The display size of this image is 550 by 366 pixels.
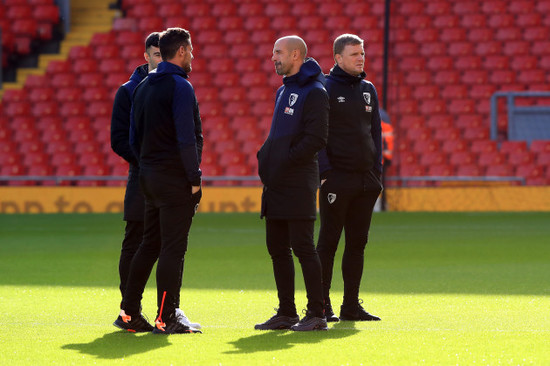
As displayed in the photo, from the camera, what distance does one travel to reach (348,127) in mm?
7137

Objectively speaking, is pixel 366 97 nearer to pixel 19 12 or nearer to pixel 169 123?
pixel 169 123

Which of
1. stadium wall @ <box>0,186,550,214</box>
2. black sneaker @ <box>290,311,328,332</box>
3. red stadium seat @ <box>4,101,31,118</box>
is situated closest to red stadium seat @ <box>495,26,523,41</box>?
stadium wall @ <box>0,186,550,214</box>

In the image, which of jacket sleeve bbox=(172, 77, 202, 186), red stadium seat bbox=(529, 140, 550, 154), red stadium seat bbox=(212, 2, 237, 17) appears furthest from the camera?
red stadium seat bbox=(212, 2, 237, 17)

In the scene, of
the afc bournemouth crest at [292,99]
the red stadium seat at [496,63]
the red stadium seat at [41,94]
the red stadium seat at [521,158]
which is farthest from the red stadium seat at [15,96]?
the afc bournemouth crest at [292,99]

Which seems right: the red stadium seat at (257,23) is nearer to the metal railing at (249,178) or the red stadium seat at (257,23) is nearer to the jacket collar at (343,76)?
the metal railing at (249,178)

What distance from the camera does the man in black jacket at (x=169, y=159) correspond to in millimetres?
6418

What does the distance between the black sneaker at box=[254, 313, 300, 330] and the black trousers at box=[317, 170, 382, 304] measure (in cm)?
46

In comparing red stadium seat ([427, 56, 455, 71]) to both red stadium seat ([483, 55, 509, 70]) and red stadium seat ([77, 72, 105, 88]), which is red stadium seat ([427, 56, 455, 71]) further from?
red stadium seat ([77, 72, 105, 88])

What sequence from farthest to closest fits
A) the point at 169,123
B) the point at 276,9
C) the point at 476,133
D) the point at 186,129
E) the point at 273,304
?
the point at 276,9 → the point at 476,133 → the point at 273,304 → the point at 169,123 → the point at 186,129

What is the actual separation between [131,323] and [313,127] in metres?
1.68

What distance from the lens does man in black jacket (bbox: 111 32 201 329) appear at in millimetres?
6910

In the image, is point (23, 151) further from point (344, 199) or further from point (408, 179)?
point (344, 199)

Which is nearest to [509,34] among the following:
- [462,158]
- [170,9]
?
[462,158]

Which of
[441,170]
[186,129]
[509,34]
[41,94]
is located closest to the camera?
[186,129]
